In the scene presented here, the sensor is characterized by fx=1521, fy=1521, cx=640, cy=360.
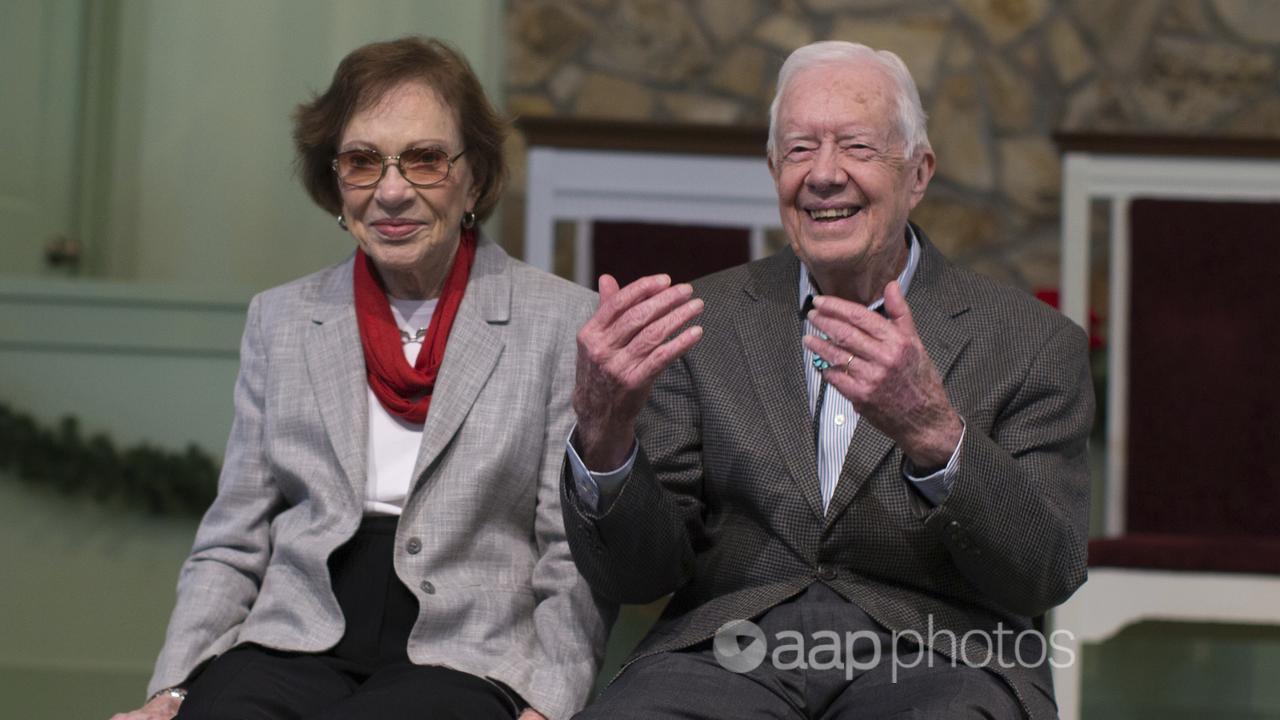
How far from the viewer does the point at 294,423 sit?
2271 millimetres

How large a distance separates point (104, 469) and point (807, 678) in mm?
2209

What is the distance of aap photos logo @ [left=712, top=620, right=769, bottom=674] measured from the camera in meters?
2.02

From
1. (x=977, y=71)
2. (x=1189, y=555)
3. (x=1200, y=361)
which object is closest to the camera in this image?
(x=1189, y=555)

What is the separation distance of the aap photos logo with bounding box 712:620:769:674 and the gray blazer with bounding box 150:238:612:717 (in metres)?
0.22

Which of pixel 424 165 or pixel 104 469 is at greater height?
pixel 424 165

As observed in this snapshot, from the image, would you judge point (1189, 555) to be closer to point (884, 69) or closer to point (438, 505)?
point (884, 69)

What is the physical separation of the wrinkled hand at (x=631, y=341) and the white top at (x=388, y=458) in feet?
1.43

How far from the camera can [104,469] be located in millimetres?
3623

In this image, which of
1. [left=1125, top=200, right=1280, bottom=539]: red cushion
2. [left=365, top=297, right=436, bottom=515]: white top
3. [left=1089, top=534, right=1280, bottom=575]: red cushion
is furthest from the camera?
[left=1125, top=200, right=1280, bottom=539]: red cushion

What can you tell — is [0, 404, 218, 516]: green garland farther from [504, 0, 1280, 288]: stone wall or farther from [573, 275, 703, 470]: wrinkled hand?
[504, 0, 1280, 288]: stone wall

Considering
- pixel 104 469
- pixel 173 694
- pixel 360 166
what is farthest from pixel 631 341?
pixel 104 469

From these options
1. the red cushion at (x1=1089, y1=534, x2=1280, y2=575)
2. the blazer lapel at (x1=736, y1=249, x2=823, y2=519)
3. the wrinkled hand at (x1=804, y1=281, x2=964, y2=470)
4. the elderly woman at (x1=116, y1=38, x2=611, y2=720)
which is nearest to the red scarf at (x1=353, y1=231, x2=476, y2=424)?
the elderly woman at (x1=116, y1=38, x2=611, y2=720)

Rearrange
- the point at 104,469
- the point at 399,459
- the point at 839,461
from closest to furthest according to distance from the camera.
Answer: the point at 839,461
the point at 399,459
the point at 104,469

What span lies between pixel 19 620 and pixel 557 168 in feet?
6.05
